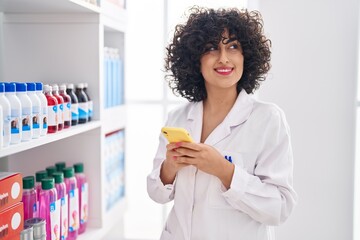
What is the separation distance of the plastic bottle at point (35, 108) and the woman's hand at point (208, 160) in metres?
0.52

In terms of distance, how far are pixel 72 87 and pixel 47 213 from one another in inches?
22.7

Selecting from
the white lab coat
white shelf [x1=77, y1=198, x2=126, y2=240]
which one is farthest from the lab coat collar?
white shelf [x1=77, y1=198, x2=126, y2=240]

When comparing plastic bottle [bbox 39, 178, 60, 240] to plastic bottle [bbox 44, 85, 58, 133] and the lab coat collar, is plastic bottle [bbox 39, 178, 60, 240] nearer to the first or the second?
plastic bottle [bbox 44, 85, 58, 133]

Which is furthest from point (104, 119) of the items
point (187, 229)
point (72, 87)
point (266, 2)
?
point (266, 2)

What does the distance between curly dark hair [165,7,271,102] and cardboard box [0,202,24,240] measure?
861 mm

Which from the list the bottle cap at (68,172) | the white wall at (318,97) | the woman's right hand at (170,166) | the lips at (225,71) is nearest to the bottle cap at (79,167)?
the bottle cap at (68,172)

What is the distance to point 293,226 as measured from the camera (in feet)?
8.52

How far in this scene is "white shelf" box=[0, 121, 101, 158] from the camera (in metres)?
1.38

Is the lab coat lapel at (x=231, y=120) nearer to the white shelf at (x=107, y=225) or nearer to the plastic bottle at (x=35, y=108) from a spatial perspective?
the plastic bottle at (x=35, y=108)

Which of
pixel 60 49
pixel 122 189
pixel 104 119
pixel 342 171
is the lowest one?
pixel 122 189

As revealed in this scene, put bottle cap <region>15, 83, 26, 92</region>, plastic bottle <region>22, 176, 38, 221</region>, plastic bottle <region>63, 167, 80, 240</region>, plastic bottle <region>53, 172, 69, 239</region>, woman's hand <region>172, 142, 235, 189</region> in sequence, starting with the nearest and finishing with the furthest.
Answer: bottle cap <region>15, 83, 26, 92</region> < woman's hand <region>172, 142, 235, 189</region> < plastic bottle <region>22, 176, 38, 221</region> < plastic bottle <region>53, 172, 69, 239</region> < plastic bottle <region>63, 167, 80, 240</region>

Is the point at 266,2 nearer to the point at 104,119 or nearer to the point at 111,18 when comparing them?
the point at 111,18

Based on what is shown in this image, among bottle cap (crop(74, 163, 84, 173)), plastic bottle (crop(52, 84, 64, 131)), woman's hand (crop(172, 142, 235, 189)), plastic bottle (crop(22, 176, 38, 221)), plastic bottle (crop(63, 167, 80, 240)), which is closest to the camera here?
woman's hand (crop(172, 142, 235, 189))

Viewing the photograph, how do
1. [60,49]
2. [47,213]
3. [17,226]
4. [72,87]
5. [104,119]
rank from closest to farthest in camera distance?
[17,226], [47,213], [72,87], [60,49], [104,119]
